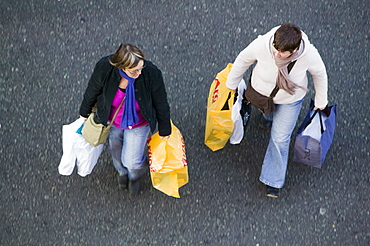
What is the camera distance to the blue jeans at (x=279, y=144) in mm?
3992

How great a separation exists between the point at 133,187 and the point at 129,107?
45.3 inches

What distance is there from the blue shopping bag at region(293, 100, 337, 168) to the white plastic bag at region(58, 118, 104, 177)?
5.90 ft

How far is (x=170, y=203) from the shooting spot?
4422 mm

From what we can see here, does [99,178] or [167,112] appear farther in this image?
[99,178]

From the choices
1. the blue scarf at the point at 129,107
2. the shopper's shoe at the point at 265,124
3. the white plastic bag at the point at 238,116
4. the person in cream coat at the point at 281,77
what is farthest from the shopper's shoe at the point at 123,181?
the shopper's shoe at the point at 265,124

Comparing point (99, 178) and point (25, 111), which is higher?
point (25, 111)

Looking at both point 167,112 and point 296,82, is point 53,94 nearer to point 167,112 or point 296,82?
point 167,112

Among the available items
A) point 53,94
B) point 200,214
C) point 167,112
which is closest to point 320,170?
point 200,214

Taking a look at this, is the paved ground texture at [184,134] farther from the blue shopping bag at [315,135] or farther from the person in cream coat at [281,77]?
the blue shopping bag at [315,135]

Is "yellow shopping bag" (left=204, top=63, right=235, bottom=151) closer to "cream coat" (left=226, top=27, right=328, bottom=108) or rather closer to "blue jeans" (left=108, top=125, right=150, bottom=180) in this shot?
"cream coat" (left=226, top=27, right=328, bottom=108)

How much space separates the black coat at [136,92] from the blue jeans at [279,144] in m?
1.03

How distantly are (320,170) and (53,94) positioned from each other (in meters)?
2.89

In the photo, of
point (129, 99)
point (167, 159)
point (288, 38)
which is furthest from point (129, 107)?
point (288, 38)

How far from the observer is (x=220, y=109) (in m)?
4.20
